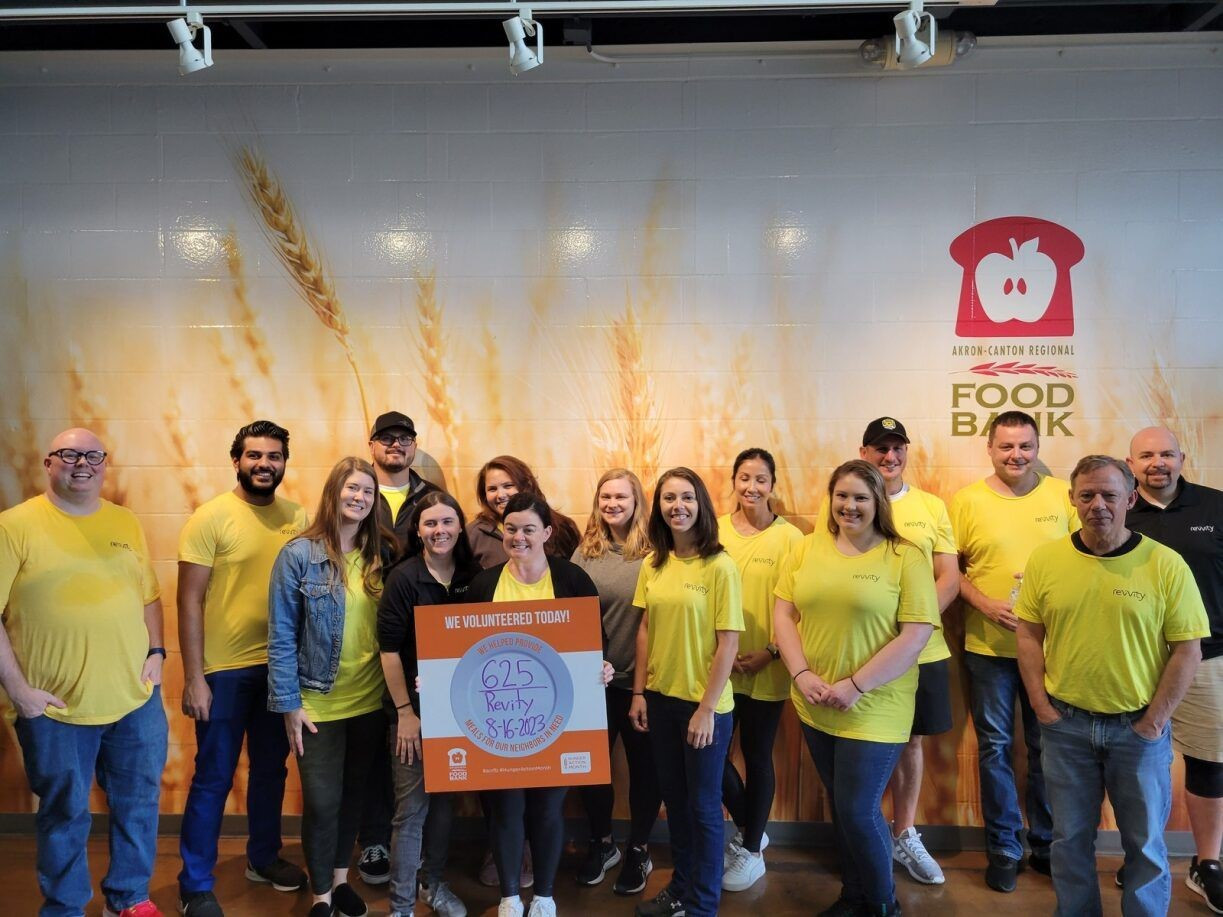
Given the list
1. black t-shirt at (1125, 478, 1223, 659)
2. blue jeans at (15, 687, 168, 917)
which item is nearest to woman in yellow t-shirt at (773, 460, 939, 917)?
black t-shirt at (1125, 478, 1223, 659)

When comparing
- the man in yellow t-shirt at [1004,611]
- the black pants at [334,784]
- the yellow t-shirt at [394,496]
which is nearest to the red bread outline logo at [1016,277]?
the man in yellow t-shirt at [1004,611]

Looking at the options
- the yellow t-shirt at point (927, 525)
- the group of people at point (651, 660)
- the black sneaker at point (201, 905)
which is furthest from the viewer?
the yellow t-shirt at point (927, 525)

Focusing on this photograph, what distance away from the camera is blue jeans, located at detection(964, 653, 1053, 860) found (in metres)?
3.58

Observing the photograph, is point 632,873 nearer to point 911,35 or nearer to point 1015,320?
point 1015,320

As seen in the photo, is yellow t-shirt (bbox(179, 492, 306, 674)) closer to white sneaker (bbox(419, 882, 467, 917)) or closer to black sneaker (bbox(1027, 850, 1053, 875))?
white sneaker (bbox(419, 882, 467, 917))

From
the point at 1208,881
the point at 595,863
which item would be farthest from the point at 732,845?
the point at 1208,881

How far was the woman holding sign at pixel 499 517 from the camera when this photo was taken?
3354mm

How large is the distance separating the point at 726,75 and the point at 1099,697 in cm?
298

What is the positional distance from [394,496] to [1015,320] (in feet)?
9.41

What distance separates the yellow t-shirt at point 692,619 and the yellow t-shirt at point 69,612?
1.89 m

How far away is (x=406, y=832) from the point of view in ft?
9.99

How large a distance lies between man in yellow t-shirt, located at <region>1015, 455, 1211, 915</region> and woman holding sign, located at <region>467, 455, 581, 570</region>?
177cm

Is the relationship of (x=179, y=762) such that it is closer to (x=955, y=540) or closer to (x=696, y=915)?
(x=696, y=915)

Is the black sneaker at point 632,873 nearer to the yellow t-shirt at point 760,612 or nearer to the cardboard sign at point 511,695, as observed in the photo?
the cardboard sign at point 511,695
